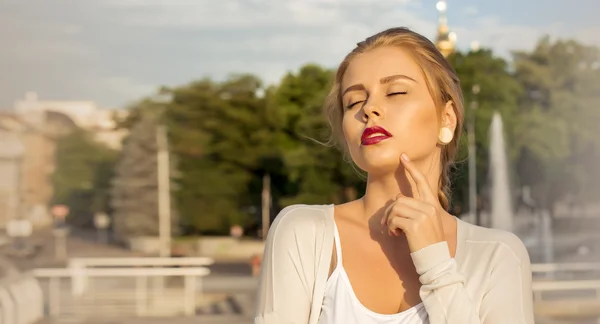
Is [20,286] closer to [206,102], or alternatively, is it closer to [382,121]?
[382,121]

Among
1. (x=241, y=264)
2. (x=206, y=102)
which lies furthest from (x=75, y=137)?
(x=241, y=264)

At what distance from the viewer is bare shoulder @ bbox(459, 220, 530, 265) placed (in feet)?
6.54

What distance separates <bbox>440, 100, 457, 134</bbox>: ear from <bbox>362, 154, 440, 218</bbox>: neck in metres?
0.07

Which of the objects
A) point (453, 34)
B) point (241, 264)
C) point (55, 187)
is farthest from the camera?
point (55, 187)

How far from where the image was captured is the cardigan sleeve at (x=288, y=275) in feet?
6.41

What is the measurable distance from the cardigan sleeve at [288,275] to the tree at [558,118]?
145ft

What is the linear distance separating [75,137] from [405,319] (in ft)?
256

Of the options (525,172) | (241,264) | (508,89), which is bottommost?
(241,264)

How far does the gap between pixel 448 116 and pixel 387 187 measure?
190mm

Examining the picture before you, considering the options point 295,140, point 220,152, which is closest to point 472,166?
point 295,140

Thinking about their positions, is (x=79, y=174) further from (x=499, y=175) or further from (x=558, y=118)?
(x=499, y=175)

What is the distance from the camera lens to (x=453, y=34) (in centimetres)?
7075

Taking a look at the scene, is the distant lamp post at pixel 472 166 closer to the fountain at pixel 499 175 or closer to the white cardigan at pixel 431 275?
the fountain at pixel 499 175

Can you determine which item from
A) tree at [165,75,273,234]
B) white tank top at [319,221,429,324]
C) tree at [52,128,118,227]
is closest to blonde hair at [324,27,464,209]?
white tank top at [319,221,429,324]
